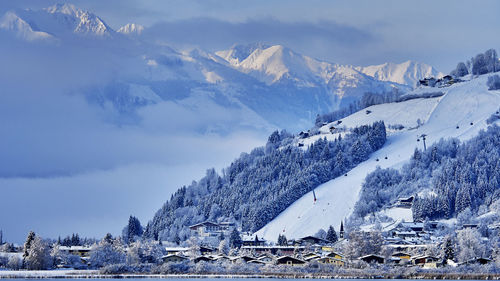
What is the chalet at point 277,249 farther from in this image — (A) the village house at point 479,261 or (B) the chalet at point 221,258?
(A) the village house at point 479,261

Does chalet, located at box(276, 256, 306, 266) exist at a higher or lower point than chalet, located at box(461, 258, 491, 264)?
higher

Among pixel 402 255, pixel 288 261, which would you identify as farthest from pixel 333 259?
pixel 402 255

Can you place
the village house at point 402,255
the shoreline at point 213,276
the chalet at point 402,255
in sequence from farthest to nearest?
1. the village house at point 402,255
2. the chalet at point 402,255
3. the shoreline at point 213,276

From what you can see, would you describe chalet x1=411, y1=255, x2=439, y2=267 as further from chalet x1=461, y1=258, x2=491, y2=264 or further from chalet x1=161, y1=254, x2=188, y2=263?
chalet x1=161, y1=254, x2=188, y2=263

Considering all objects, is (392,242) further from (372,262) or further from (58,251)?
(58,251)

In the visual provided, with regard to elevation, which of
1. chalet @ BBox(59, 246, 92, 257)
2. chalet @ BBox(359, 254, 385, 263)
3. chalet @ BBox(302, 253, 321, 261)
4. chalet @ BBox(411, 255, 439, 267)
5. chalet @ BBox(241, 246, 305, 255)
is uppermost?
chalet @ BBox(59, 246, 92, 257)

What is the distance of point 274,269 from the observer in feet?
519

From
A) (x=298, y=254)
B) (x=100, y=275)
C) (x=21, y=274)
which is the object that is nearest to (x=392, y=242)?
(x=298, y=254)

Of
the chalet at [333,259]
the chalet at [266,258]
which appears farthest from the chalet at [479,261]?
the chalet at [266,258]

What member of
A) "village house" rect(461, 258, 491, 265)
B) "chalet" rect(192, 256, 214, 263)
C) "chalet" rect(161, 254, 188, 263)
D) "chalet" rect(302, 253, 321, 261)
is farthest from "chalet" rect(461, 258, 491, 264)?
"chalet" rect(161, 254, 188, 263)

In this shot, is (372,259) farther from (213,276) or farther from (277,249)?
(277,249)

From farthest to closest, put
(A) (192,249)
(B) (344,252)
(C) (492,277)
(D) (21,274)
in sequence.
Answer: (A) (192,249), (B) (344,252), (D) (21,274), (C) (492,277)

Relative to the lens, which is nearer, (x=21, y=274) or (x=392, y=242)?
(x=21, y=274)

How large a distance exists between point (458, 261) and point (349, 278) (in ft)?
69.1
